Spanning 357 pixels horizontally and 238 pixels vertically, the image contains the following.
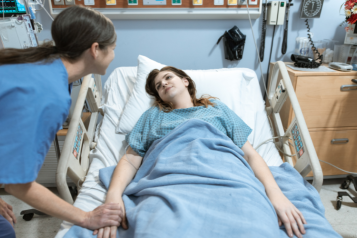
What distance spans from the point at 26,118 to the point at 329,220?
76.6 inches

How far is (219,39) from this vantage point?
206 centimetres

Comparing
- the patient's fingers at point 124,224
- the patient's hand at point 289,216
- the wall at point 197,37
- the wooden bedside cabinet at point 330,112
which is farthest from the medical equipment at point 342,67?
the patient's fingers at point 124,224

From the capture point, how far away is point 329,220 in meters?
1.71

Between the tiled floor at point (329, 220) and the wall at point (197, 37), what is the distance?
1.24 metres

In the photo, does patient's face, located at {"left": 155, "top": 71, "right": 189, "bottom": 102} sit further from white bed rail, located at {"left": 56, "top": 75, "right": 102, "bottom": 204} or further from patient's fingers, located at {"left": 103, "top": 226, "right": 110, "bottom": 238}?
patient's fingers, located at {"left": 103, "top": 226, "right": 110, "bottom": 238}

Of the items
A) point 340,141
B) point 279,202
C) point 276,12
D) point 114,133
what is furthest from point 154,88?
point 340,141

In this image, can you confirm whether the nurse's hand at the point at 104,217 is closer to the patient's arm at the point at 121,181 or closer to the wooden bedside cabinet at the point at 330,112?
the patient's arm at the point at 121,181

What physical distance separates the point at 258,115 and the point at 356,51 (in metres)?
0.96

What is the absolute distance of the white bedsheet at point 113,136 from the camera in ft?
3.85

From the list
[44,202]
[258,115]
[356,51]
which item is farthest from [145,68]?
[356,51]

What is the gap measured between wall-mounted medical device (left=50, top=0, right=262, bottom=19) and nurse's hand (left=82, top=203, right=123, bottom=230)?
1514 millimetres

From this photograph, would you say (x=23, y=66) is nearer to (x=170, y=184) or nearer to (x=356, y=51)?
(x=170, y=184)

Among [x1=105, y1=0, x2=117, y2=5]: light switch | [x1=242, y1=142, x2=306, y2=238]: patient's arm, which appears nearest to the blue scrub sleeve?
[x1=242, y1=142, x2=306, y2=238]: patient's arm

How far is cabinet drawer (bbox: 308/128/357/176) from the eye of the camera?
73.2 inches
